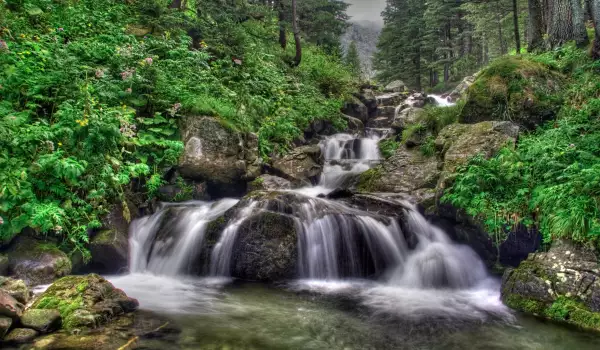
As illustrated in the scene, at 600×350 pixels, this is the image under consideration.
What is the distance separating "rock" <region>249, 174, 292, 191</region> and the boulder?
669cm

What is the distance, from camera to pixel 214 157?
33.1ft

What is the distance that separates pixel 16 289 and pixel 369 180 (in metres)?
8.90

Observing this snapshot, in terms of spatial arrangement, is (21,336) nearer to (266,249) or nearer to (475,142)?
(266,249)

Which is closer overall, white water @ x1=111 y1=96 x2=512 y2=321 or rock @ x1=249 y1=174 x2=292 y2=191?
white water @ x1=111 y1=96 x2=512 y2=321

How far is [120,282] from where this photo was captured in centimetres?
709

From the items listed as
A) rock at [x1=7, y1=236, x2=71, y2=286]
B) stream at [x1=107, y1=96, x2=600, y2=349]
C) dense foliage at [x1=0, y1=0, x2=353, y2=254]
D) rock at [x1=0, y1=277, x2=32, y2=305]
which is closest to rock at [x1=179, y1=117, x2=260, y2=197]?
dense foliage at [x1=0, y1=0, x2=353, y2=254]

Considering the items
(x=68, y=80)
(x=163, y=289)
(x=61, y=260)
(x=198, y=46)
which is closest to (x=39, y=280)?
(x=61, y=260)

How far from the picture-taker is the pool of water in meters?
4.77

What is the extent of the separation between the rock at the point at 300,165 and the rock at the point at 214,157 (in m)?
1.30

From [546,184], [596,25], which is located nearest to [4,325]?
[546,184]

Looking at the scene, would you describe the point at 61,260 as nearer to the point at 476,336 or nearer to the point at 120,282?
the point at 120,282

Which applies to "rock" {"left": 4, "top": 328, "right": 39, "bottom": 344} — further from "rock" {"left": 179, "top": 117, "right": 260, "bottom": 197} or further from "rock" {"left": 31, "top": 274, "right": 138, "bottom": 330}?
"rock" {"left": 179, "top": 117, "right": 260, "bottom": 197}

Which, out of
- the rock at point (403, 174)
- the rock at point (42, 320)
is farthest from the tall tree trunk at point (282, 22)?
the rock at point (42, 320)

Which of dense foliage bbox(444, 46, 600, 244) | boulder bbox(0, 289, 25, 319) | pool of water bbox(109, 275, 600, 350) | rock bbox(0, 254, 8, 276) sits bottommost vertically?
pool of water bbox(109, 275, 600, 350)
